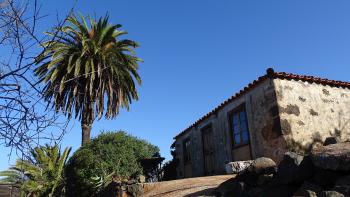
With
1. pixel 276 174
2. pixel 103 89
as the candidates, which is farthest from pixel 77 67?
pixel 276 174

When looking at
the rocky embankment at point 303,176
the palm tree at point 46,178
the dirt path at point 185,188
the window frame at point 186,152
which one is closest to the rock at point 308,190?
the rocky embankment at point 303,176

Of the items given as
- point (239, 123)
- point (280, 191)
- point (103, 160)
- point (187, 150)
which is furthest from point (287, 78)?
point (187, 150)

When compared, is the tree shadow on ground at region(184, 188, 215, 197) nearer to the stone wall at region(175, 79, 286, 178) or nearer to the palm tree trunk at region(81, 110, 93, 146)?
the stone wall at region(175, 79, 286, 178)

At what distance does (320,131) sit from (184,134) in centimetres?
901

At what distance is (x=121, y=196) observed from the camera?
10.7 m

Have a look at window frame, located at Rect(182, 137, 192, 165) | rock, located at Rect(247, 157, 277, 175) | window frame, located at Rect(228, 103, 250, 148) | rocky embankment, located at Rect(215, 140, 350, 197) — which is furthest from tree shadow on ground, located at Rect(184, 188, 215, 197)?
window frame, located at Rect(182, 137, 192, 165)

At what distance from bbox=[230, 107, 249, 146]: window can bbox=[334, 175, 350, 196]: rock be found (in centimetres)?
762

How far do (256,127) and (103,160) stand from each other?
6.07 meters

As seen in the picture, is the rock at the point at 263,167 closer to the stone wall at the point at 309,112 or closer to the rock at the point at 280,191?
the rock at the point at 280,191

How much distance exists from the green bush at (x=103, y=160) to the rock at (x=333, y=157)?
8688 mm

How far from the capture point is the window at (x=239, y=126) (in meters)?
13.3

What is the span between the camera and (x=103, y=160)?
13.5 meters

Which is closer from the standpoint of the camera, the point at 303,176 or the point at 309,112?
the point at 303,176

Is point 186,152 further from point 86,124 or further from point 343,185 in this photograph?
point 343,185
